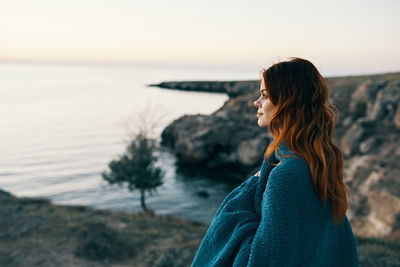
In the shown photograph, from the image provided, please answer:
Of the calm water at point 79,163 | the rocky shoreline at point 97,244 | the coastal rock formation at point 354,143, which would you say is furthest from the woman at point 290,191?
the calm water at point 79,163

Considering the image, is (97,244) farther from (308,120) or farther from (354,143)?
(354,143)

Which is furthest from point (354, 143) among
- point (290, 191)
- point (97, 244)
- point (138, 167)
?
point (290, 191)

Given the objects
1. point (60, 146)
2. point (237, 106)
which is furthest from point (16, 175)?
point (237, 106)

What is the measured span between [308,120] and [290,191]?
0.47 metres

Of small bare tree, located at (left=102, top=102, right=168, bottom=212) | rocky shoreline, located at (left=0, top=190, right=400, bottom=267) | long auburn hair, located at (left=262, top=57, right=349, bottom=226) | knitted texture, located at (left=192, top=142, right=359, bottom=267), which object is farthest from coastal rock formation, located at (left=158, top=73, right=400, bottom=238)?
small bare tree, located at (left=102, top=102, right=168, bottom=212)

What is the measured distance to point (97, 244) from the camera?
998 cm

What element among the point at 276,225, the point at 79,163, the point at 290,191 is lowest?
the point at 79,163

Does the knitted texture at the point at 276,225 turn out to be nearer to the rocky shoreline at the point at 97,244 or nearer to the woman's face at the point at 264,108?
the woman's face at the point at 264,108

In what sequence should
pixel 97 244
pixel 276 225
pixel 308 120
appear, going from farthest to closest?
1. pixel 97 244
2. pixel 308 120
3. pixel 276 225

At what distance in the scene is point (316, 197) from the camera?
1.93 m

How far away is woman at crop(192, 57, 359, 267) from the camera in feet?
6.01

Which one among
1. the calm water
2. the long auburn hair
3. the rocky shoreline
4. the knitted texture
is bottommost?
the calm water

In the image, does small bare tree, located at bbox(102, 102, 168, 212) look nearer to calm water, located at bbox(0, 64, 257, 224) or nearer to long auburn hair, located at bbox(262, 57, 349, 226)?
calm water, located at bbox(0, 64, 257, 224)

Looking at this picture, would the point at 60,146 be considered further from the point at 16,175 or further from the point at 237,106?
the point at 237,106
